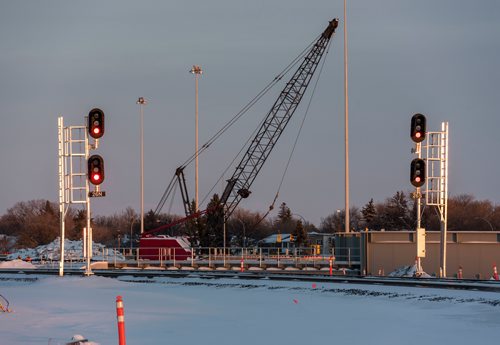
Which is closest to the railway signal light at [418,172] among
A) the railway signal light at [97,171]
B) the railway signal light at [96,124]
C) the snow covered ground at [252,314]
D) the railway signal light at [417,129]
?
the railway signal light at [417,129]

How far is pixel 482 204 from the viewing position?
601 ft

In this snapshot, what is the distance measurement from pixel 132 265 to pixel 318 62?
45166mm

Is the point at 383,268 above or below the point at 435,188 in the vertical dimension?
below

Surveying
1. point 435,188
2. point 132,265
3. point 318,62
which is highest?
point 318,62

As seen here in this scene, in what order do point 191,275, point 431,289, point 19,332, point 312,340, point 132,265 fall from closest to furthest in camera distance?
point 312,340, point 19,332, point 431,289, point 191,275, point 132,265

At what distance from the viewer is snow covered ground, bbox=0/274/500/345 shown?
60.6 feet

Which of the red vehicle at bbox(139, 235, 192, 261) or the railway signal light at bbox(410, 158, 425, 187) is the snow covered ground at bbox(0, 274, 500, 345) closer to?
the railway signal light at bbox(410, 158, 425, 187)

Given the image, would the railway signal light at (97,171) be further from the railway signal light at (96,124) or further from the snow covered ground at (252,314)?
the snow covered ground at (252,314)

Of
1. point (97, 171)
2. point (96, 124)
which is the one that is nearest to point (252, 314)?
point (97, 171)

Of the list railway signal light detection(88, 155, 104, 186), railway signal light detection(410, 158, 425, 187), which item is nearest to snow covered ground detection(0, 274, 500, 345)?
railway signal light detection(88, 155, 104, 186)

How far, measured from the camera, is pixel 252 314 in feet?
76.7

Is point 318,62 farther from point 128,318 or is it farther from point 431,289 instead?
point 128,318

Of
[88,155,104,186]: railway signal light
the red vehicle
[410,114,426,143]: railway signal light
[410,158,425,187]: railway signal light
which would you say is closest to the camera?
[88,155,104,186]: railway signal light

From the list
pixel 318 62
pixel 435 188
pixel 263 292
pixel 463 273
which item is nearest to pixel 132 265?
pixel 463 273
